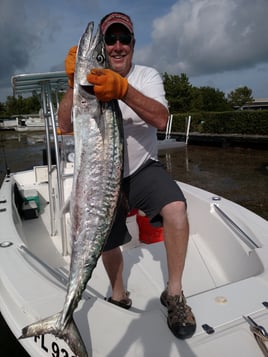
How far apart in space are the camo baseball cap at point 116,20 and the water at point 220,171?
297 centimetres

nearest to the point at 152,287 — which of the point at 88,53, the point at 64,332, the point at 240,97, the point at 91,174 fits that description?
the point at 64,332

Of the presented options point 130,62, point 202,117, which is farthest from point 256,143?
point 130,62

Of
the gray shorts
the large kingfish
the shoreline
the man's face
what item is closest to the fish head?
the large kingfish

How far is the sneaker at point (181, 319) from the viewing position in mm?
1789

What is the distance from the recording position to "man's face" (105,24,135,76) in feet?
7.13

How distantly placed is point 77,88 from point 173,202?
99 cm

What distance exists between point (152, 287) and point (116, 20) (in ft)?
7.55

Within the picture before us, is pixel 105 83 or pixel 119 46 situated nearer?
pixel 105 83

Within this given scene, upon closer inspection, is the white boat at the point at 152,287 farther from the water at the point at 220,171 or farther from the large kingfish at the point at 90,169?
the water at the point at 220,171

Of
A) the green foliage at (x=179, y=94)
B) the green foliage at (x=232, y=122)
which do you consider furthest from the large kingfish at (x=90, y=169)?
the green foliage at (x=179, y=94)

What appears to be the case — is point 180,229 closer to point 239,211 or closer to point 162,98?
point 162,98

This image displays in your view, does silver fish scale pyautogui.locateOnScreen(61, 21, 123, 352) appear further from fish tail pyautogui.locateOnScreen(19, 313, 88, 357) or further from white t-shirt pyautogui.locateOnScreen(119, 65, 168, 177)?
white t-shirt pyautogui.locateOnScreen(119, 65, 168, 177)

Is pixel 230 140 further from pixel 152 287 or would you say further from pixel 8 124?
pixel 8 124

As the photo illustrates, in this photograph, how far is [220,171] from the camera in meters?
12.5
